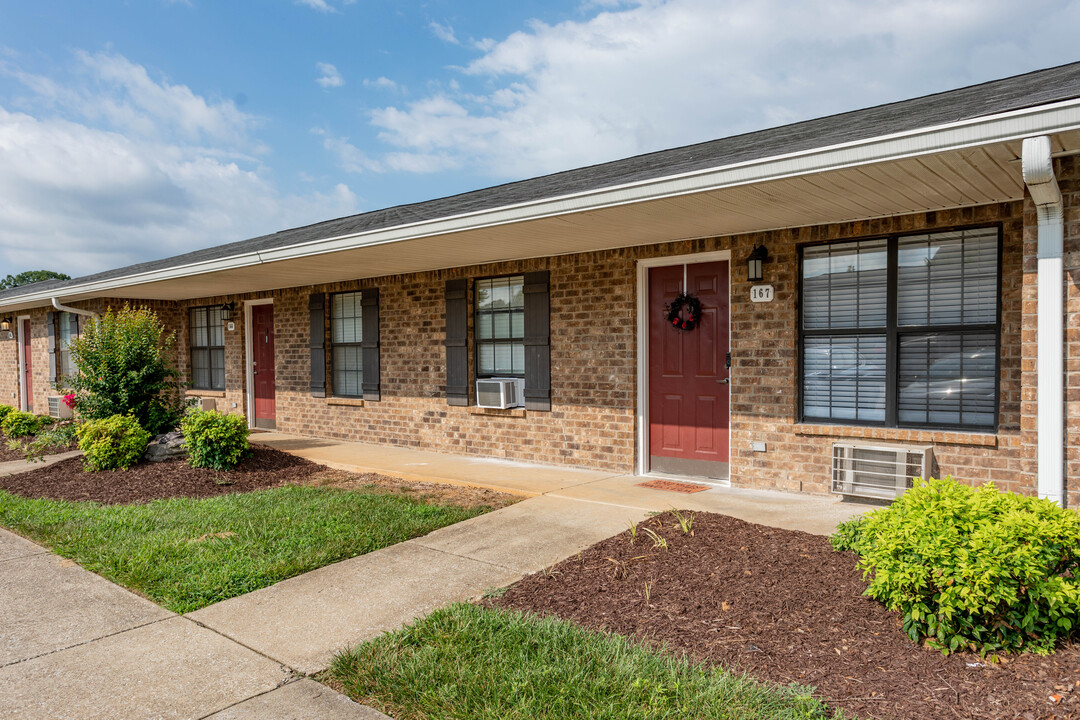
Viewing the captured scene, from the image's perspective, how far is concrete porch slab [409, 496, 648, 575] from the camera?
4.28m

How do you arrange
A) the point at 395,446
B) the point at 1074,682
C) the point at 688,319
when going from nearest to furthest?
the point at 1074,682 < the point at 688,319 < the point at 395,446

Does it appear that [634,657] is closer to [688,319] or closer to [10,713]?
[10,713]

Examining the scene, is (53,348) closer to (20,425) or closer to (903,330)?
(20,425)

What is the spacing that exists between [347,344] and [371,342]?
75 cm

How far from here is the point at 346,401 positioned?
980cm

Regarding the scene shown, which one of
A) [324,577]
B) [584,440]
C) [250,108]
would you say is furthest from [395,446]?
[250,108]

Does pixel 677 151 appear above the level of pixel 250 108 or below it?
below

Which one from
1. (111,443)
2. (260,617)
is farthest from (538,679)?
(111,443)

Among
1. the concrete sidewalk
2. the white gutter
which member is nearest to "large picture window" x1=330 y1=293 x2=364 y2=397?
the concrete sidewalk

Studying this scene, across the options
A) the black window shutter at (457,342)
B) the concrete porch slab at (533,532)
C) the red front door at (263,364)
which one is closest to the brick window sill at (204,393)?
the red front door at (263,364)

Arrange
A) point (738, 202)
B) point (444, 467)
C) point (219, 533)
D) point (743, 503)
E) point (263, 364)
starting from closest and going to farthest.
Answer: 1. point (738, 202)
2. point (219, 533)
3. point (743, 503)
4. point (444, 467)
5. point (263, 364)

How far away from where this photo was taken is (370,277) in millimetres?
9305

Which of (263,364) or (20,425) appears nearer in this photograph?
(20,425)

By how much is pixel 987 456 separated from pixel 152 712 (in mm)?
5428
